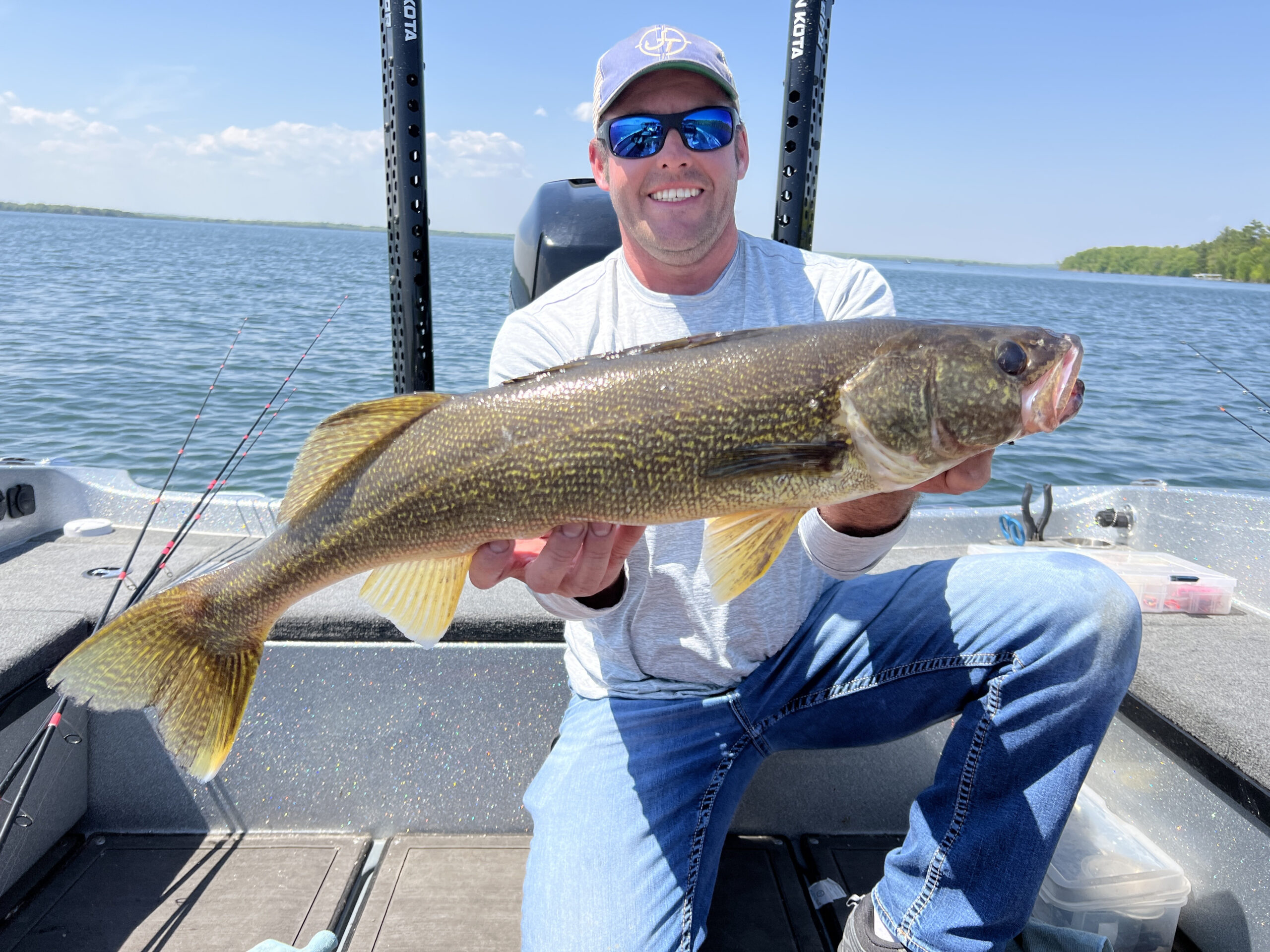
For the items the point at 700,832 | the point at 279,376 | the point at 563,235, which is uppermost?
the point at 563,235

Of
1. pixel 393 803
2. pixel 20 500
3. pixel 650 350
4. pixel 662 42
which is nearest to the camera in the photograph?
pixel 650 350

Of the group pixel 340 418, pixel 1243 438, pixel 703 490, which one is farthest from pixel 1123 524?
pixel 1243 438

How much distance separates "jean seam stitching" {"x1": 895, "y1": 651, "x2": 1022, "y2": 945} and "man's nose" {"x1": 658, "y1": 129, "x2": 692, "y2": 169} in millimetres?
2080

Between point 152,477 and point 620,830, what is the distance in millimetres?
10400

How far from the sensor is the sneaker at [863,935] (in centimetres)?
257

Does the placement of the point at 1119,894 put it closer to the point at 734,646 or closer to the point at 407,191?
the point at 734,646

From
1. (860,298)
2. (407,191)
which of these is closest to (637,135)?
(860,298)

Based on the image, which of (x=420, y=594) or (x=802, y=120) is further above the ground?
(x=802, y=120)

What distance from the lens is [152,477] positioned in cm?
1095

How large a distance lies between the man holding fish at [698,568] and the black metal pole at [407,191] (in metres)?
0.80

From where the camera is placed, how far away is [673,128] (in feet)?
10.3

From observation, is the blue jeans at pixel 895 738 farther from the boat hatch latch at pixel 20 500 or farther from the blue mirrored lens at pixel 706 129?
the boat hatch latch at pixel 20 500

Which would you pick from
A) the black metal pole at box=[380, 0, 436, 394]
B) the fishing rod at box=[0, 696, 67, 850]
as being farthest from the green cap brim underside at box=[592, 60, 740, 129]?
the fishing rod at box=[0, 696, 67, 850]

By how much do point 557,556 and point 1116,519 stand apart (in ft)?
12.9
